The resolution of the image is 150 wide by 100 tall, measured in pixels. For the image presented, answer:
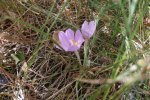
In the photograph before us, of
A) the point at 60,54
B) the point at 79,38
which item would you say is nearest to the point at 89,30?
the point at 79,38

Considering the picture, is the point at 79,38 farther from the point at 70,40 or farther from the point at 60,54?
the point at 60,54

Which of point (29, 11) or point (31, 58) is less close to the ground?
point (29, 11)

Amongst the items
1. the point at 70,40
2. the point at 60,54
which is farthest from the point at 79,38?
the point at 60,54

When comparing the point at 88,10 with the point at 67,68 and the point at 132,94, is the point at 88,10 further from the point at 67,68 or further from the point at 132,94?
the point at 132,94

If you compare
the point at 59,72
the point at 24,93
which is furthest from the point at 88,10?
the point at 24,93

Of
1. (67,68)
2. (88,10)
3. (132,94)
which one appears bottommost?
(132,94)

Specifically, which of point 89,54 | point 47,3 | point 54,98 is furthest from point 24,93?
point 47,3

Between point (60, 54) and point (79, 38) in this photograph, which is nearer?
point (79, 38)

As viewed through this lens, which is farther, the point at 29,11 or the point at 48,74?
the point at 29,11
